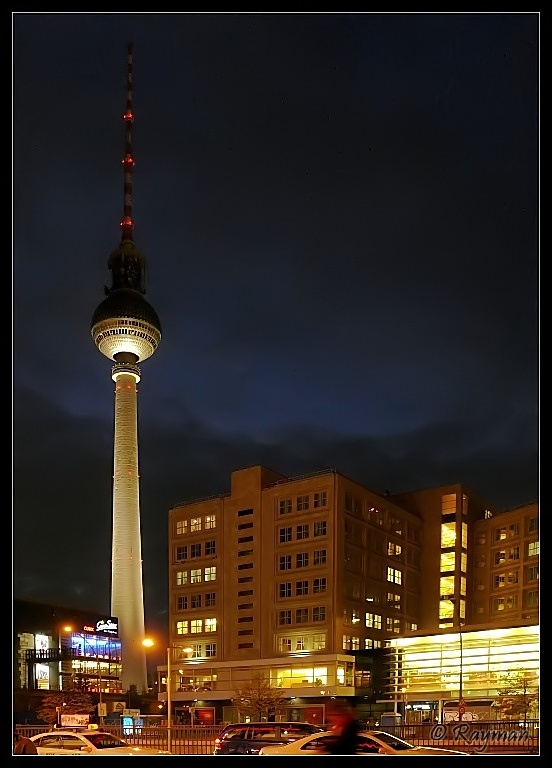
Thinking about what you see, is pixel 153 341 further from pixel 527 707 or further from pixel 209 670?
pixel 527 707

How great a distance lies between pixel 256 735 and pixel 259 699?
35809 millimetres

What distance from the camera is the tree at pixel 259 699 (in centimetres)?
5175

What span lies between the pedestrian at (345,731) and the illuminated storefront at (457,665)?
139 ft

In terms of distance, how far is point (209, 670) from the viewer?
59406mm

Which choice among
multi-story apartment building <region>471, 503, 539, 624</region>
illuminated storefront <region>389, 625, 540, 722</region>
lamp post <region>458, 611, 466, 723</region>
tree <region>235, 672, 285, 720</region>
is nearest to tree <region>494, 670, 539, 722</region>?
illuminated storefront <region>389, 625, 540, 722</region>

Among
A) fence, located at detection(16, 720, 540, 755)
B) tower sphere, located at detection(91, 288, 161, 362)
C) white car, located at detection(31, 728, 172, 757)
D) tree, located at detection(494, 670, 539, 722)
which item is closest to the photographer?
white car, located at detection(31, 728, 172, 757)

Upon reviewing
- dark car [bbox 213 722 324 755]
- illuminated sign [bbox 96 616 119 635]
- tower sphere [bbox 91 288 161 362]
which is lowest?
illuminated sign [bbox 96 616 119 635]

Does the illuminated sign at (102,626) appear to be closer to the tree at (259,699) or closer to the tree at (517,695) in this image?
the tree at (259,699)

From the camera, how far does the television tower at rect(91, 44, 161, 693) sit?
251 ft

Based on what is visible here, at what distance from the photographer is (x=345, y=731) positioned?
7637 millimetres

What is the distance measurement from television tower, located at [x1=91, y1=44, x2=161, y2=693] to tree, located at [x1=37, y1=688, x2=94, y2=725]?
17.0 meters

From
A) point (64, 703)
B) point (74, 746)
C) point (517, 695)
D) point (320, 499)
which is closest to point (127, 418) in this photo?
point (320, 499)

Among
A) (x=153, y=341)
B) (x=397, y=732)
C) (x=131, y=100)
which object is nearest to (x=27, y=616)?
(x=153, y=341)

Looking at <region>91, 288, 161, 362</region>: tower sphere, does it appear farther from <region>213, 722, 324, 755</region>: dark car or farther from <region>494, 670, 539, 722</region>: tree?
<region>213, 722, 324, 755</region>: dark car
